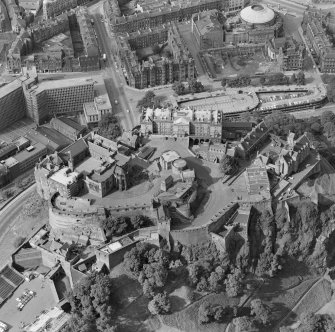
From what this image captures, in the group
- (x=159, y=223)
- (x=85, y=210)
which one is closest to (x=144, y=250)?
(x=159, y=223)

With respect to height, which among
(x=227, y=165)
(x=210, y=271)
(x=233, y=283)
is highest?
(x=227, y=165)

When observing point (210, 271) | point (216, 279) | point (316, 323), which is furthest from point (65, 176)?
point (316, 323)

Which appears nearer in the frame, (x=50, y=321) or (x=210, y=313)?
(x=50, y=321)

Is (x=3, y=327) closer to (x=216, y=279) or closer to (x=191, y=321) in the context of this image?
(x=191, y=321)

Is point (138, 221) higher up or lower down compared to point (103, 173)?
lower down

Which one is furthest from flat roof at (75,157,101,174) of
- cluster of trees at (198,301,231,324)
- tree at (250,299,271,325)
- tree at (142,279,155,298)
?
tree at (250,299,271,325)

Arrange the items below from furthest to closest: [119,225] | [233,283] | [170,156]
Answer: [170,156] → [119,225] → [233,283]

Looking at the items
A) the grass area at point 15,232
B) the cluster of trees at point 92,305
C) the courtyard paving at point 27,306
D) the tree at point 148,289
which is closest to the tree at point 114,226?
the cluster of trees at point 92,305

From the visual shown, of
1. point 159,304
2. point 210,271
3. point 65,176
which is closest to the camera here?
point 159,304
